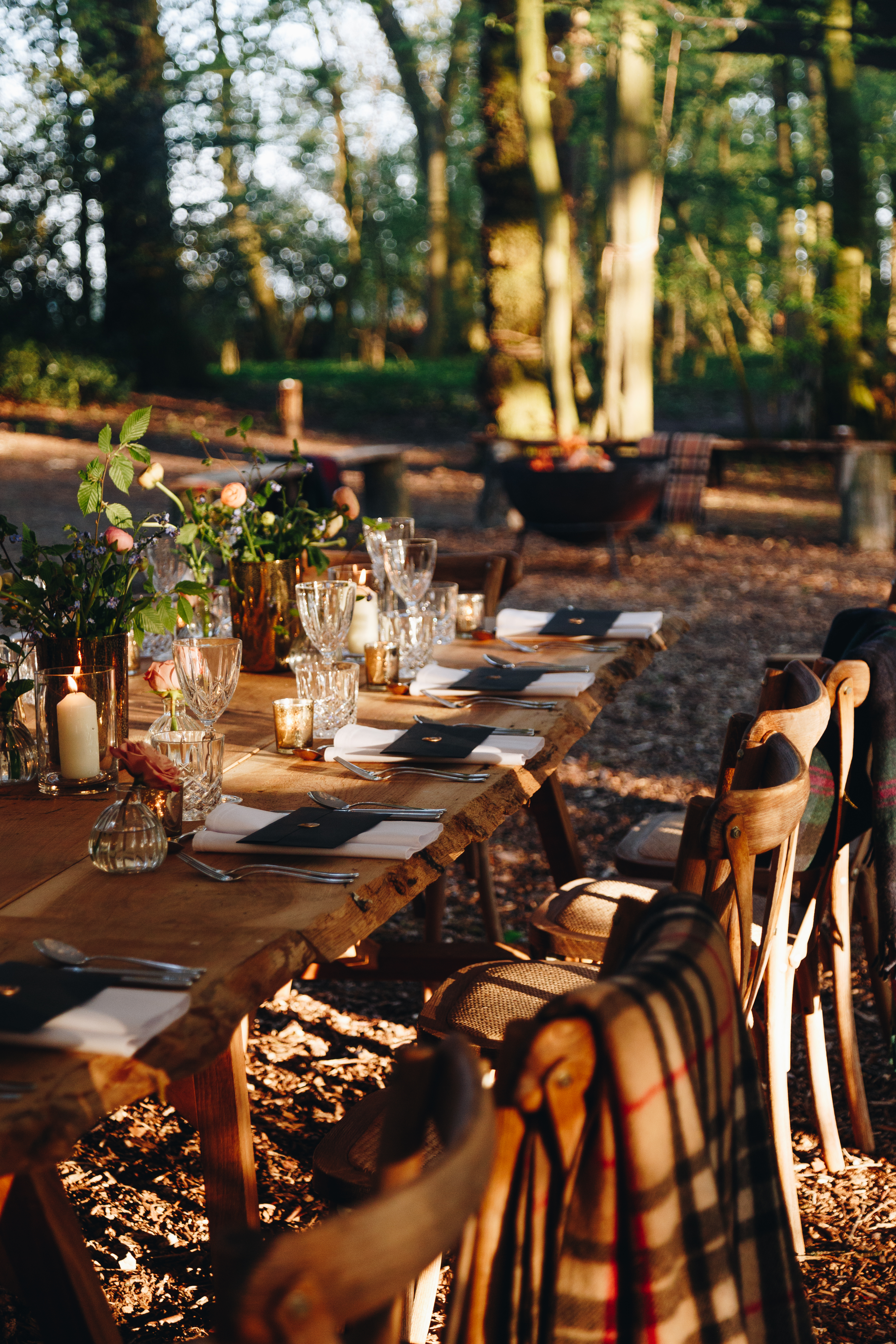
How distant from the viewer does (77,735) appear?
1897mm

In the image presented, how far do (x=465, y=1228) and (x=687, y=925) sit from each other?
1.04 ft

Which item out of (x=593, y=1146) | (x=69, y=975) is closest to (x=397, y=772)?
(x=69, y=975)

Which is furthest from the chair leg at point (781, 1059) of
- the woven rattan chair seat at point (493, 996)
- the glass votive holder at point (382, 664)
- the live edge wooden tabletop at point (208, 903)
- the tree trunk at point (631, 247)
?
the tree trunk at point (631, 247)

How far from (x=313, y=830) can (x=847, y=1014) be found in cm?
132

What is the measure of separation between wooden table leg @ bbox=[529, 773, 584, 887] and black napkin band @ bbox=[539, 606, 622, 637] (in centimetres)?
37

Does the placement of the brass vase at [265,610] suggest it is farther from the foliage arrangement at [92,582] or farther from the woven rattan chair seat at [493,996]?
the woven rattan chair seat at [493,996]

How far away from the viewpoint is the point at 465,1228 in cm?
89

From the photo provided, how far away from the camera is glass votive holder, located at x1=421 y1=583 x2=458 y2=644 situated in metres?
2.88

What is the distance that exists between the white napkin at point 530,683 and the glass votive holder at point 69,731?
715 millimetres

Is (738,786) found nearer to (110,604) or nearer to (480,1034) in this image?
(480,1034)

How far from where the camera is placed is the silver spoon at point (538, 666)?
2.57m

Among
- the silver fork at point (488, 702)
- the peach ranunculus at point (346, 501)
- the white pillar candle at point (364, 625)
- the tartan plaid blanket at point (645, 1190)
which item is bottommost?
the tartan plaid blanket at point (645, 1190)

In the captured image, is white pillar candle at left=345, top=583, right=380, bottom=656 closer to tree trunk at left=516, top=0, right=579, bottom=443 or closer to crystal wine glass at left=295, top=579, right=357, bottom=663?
crystal wine glass at left=295, top=579, right=357, bottom=663

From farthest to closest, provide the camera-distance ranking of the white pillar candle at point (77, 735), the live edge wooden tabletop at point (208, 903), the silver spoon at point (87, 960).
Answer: the white pillar candle at point (77, 735) < the silver spoon at point (87, 960) < the live edge wooden tabletop at point (208, 903)
